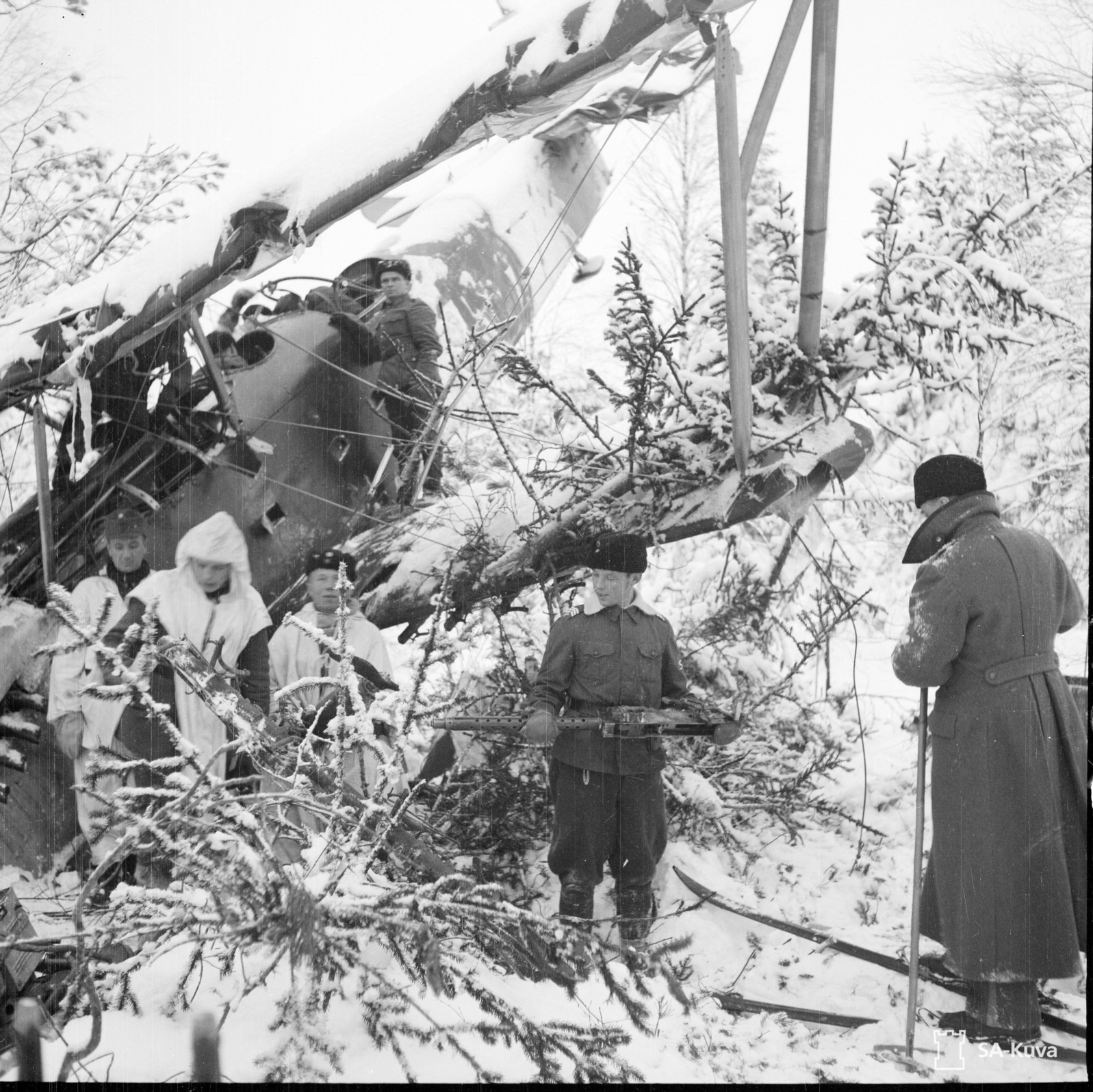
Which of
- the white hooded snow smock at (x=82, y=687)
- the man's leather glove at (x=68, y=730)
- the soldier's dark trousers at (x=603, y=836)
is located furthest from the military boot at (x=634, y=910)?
the man's leather glove at (x=68, y=730)

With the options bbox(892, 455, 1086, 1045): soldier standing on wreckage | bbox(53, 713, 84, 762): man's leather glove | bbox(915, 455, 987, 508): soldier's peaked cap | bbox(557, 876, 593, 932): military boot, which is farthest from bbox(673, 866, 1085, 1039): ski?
bbox(53, 713, 84, 762): man's leather glove

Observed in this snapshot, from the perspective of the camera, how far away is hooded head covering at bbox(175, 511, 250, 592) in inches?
151

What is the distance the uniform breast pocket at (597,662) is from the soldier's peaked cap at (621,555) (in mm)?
268

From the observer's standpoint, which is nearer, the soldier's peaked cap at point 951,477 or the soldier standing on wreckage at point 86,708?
the soldier's peaked cap at point 951,477

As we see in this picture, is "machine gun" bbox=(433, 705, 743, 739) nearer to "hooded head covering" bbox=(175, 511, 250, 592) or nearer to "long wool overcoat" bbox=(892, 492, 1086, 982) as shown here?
"long wool overcoat" bbox=(892, 492, 1086, 982)

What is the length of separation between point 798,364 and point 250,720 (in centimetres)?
227

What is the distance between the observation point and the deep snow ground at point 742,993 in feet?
8.58

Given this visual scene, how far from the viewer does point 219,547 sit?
390 centimetres

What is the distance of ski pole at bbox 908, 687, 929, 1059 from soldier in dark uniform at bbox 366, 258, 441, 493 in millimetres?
2016

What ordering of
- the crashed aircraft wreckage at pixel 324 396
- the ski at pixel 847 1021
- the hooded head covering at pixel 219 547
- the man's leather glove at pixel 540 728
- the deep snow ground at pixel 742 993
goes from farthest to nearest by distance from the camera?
the hooded head covering at pixel 219 547 < the crashed aircraft wreckage at pixel 324 396 < the man's leather glove at pixel 540 728 < the ski at pixel 847 1021 < the deep snow ground at pixel 742 993

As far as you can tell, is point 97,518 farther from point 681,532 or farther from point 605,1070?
point 605,1070

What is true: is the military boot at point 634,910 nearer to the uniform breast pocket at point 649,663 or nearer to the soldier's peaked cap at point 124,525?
the uniform breast pocket at point 649,663

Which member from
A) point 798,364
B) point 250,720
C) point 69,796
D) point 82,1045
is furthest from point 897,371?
point 82,1045

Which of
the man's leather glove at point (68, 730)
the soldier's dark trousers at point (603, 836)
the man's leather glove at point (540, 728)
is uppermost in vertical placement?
the man's leather glove at point (540, 728)
